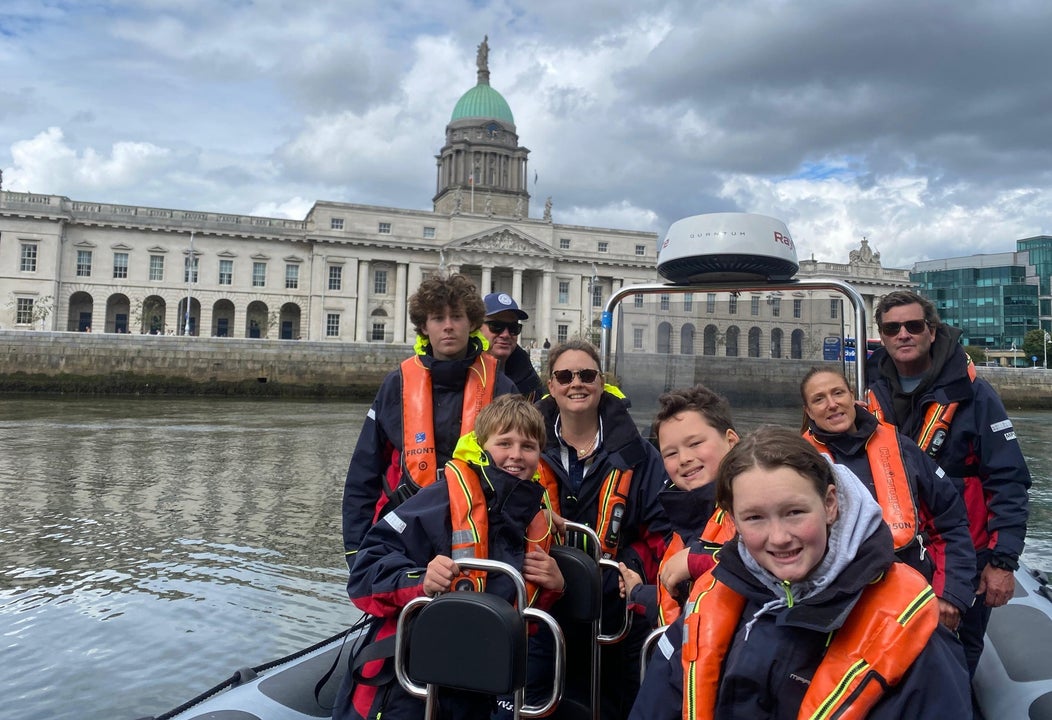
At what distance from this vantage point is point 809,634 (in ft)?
5.91

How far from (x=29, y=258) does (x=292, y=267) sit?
17.4 meters

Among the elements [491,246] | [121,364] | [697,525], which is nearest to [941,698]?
[697,525]

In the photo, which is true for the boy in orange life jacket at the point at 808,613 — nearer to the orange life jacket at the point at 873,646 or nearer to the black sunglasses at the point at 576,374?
the orange life jacket at the point at 873,646

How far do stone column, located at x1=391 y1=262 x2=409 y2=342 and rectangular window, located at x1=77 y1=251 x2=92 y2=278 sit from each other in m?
21.8

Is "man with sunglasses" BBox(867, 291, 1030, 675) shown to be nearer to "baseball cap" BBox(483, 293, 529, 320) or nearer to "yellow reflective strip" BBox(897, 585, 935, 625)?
"yellow reflective strip" BBox(897, 585, 935, 625)

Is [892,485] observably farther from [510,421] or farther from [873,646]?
[510,421]

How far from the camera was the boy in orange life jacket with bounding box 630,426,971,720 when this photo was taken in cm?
169

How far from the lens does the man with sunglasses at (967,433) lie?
333cm

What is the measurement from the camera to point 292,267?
2366 inches

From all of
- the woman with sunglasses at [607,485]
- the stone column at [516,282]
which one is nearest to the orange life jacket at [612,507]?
the woman with sunglasses at [607,485]

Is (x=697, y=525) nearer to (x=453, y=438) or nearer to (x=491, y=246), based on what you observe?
(x=453, y=438)

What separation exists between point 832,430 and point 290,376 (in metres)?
36.1

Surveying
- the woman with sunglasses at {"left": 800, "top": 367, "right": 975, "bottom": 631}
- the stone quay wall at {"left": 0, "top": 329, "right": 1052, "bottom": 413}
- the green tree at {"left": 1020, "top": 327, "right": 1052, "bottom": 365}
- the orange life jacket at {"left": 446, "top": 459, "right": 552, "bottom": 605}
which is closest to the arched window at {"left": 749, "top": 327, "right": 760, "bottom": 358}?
the woman with sunglasses at {"left": 800, "top": 367, "right": 975, "bottom": 631}

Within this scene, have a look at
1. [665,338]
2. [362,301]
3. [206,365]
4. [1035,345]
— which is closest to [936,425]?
[665,338]
